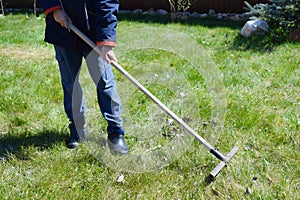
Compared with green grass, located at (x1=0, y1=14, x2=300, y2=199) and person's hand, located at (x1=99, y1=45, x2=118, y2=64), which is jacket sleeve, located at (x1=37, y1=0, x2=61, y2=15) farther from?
green grass, located at (x1=0, y1=14, x2=300, y2=199)

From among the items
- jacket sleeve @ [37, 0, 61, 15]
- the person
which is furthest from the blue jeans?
jacket sleeve @ [37, 0, 61, 15]

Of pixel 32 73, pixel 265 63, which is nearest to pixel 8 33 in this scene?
pixel 32 73

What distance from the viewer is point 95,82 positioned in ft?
8.75

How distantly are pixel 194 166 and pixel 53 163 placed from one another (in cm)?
108

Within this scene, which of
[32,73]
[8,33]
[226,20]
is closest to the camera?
[32,73]

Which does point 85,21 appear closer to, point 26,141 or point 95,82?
point 95,82

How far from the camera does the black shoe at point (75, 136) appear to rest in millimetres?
2943

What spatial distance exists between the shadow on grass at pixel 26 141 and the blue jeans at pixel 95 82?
30cm

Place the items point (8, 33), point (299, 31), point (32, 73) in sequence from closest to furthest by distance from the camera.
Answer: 1. point (32, 73)
2. point (299, 31)
3. point (8, 33)

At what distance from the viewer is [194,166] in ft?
8.86

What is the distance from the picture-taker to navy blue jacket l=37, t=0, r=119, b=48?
2385 mm

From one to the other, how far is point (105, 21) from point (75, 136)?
1069 millimetres

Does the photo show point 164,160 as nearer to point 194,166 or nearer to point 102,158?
point 194,166

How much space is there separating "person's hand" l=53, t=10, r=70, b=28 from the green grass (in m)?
1.03
